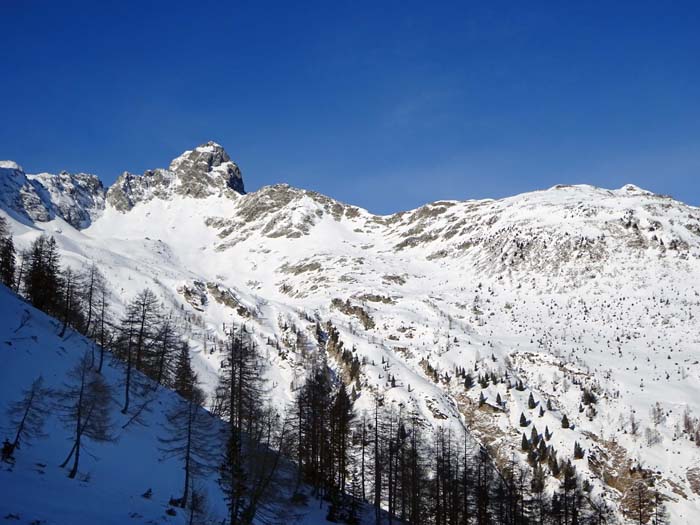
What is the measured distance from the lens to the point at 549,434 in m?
74.6

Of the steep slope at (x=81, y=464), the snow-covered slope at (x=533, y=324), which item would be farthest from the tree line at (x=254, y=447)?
the snow-covered slope at (x=533, y=324)

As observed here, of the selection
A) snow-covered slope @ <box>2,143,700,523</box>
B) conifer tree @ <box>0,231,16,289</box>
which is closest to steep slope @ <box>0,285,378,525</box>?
conifer tree @ <box>0,231,16,289</box>

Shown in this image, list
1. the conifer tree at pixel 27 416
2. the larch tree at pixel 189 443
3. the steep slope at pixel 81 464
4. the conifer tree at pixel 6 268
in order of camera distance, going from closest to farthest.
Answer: the steep slope at pixel 81 464
the conifer tree at pixel 27 416
the larch tree at pixel 189 443
the conifer tree at pixel 6 268

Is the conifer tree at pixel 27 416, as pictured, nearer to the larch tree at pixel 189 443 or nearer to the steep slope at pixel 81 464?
the steep slope at pixel 81 464

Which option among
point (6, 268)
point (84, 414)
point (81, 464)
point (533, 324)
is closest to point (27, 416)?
point (84, 414)

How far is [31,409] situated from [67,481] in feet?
20.8

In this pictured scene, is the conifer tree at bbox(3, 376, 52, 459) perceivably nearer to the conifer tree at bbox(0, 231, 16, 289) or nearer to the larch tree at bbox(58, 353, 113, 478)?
the larch tree at bbox(58, 353, 113, 478)

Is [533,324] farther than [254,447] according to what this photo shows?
Yes

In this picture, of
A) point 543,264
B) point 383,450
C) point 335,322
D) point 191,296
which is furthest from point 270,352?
point 543,264

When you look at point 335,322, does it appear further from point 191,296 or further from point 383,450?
point 383,450

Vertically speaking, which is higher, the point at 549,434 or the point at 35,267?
the point at 35,267

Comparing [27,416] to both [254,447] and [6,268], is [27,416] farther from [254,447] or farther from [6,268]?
[6,268]

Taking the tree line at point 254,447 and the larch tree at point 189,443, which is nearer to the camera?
the tree line at point 254,447

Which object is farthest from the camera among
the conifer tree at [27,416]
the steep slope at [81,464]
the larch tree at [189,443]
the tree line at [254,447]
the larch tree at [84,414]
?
the larch tree at [189,443]
